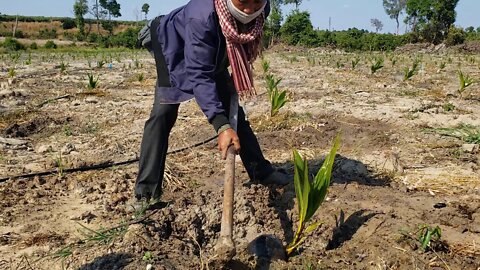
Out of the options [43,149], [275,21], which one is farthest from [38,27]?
[43,149]

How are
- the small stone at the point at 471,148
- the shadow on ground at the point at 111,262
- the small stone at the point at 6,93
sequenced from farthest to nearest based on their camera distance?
the small stone at the point at 6,93
the small stone at the point at 471,148
the shadow on ground at the point at 111,262

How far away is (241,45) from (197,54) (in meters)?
0.27

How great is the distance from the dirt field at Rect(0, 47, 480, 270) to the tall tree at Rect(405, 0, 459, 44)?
32.7 m

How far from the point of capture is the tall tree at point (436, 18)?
3503cm

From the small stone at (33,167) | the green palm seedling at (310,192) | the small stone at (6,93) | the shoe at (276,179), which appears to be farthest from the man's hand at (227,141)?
the small stone at (6,93)

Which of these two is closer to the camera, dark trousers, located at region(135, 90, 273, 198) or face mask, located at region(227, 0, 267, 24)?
face mask, located at region(227, 0, 267, 24)

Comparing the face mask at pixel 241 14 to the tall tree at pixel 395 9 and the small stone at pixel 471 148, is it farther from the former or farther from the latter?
the tall tree at pixel 395 9

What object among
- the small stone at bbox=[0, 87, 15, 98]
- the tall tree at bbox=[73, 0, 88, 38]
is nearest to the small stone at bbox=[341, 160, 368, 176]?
the small stone at bbox=[0, 87, 15, 98]

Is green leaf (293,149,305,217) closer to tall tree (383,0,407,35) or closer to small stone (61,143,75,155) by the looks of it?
small stone (61,143,75,155)

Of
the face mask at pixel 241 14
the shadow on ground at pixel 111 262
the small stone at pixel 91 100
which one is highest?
the face mask at pixel 241 14

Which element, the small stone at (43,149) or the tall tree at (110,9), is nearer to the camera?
the small stone at (43,149)

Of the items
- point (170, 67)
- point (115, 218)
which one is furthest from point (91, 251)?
point (170, 67)

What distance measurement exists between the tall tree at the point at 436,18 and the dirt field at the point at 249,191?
32.7 meters

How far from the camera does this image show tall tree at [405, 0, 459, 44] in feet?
115
